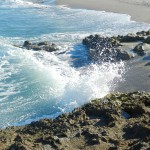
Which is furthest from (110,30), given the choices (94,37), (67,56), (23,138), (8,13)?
(23,138)

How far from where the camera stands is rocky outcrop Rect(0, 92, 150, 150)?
34.0 feet

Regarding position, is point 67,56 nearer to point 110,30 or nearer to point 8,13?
point 110,30

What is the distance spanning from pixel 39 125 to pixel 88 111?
1688mm

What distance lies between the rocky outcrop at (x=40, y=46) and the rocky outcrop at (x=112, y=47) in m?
2.07

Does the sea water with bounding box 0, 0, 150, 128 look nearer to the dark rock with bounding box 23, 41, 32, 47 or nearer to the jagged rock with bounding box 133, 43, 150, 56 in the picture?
the dark rock with bounding box 23, 41, 32, 47

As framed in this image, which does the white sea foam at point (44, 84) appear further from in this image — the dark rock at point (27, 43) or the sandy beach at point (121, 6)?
the sandy beach at point (121, 6)

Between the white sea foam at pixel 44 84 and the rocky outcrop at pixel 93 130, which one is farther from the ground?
the rocky outcrop at pixel 93 130

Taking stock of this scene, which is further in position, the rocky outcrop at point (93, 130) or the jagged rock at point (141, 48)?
the jagged rock at point (141, 48)

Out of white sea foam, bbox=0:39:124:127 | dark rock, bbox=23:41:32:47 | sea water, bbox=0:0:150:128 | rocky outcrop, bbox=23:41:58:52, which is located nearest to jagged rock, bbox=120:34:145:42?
sea water, bbox=0:0:150:128

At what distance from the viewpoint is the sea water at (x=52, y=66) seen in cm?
1625

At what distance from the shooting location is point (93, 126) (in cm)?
1148

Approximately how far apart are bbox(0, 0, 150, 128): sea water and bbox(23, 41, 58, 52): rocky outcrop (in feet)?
1.75

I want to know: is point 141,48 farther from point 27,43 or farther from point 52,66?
point 27,43

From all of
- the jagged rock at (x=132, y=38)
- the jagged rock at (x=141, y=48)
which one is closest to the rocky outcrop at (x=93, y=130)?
the jagged rock at (x=141, y=48)
